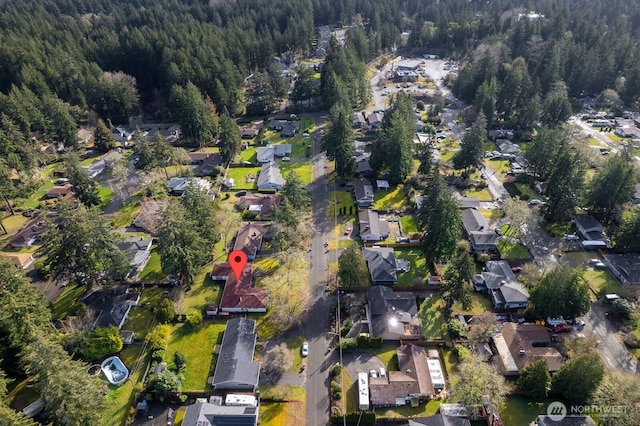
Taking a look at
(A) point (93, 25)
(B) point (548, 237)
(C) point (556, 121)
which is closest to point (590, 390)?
(B) point (548, 237)

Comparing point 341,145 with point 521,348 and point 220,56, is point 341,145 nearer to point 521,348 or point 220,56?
point 521,348

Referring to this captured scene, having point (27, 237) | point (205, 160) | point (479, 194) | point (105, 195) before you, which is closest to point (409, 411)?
point (479, 194)

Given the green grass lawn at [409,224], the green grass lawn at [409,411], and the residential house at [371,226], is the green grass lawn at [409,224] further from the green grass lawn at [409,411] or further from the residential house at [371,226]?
the green grass lawn at [409,411]

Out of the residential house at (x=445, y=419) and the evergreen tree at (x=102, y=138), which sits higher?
the evergreen tree at (x=102, y=138)

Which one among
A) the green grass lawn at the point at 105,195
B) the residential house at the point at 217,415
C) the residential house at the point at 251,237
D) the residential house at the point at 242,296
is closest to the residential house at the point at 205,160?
the green grass lawn at the point at 105,195

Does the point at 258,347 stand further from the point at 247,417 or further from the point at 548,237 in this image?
the point at 548,237

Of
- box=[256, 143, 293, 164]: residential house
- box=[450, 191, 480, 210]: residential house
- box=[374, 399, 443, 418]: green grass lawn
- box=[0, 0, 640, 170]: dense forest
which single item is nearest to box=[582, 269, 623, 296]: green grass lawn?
box=[450, 191, 480, 210]: residential house

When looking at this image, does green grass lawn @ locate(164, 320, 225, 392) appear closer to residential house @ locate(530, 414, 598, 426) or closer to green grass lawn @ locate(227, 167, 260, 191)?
green grass lawn @ locate(227, 167, 260, 191)
